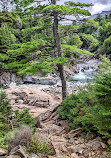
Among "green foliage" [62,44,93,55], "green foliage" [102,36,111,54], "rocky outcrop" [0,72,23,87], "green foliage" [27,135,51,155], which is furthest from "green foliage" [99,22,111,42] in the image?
"green foliage" [27,135,51,155]

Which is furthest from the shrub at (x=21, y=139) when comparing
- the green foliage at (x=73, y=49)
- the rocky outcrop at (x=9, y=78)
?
the rocky outcrop at (x=9, y=78)

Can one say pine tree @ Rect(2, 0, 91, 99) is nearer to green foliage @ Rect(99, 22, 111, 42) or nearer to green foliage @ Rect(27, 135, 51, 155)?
green foliage @ Rect(27, 135, 51, 155)

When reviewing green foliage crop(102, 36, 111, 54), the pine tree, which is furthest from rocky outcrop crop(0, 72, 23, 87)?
green foliage crop(102, 36, 111, 54)

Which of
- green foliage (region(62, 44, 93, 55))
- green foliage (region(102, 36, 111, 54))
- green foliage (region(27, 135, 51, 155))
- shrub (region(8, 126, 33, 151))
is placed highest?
green foliage (region(102, 36, 111, 54))

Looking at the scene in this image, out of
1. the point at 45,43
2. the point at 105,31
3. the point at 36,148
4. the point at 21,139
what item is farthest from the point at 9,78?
the point at 105,31

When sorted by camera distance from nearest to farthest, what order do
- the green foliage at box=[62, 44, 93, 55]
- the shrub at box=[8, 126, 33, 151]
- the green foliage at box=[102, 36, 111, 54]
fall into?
the shrub at box=[8, 126, 33, 151] → the green foliage at box=[62, 44, 93, 55] → the green foliage at box=[102, 36, 111, 54]

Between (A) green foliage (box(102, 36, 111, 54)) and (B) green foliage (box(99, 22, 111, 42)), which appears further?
(B) green foliage (box(99, 22, 111, 42))

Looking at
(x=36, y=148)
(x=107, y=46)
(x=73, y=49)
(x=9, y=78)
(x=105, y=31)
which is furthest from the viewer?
(x=105, y=31)

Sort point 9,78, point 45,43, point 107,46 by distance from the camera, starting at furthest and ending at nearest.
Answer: point 107,46 < point 9,78 < point 45,43

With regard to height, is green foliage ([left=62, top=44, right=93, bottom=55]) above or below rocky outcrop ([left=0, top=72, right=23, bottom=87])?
above

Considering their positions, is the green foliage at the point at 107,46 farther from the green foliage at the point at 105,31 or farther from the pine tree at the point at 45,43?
the pine tree at the point at 45,43

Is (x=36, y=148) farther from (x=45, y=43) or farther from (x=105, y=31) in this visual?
(x=105, y=31)

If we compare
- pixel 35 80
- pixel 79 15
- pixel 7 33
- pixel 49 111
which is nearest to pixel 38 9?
pixel 79 15

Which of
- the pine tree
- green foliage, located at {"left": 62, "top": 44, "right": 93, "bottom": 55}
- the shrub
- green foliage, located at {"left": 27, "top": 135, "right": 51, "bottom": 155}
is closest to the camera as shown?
green foliage, located at {"left": 27, "top": 135, "right": 51, "bottom": 155}
